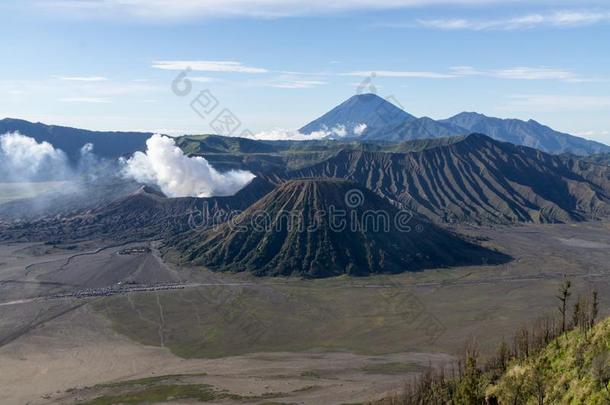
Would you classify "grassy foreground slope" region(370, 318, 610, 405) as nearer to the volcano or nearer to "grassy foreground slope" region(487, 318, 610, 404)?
"grassy foreground slope" region(487, 318, 610, 404)

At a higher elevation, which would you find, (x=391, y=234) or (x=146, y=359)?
(x=391, y=234)

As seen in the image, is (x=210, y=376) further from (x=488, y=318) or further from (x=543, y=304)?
(x=543, y=304)

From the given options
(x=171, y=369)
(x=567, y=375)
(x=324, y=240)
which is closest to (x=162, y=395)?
(x=171, y=369)

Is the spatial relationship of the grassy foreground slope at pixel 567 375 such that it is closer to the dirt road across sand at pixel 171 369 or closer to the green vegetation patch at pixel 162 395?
the dirt road across sand at pixel 171 369

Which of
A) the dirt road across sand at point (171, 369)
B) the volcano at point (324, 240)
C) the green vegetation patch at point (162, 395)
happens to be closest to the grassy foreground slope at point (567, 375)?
the dirt road across sand at point (171, 369)

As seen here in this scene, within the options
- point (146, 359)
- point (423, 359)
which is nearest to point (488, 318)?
point (423, 359)

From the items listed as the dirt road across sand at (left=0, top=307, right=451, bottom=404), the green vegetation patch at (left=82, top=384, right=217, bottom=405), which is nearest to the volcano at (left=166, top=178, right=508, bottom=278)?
the dirt road across sand at (left=0, top=307, right=451, bottom=404)
